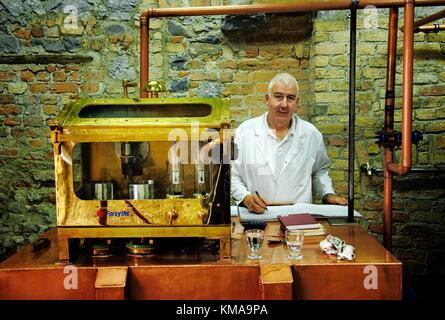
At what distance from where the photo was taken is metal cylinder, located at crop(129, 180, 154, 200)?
1.68m

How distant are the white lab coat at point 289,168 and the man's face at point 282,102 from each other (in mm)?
162

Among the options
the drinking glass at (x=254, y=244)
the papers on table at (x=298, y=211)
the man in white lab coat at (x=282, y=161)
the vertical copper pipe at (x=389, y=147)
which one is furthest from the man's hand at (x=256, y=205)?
the man in white lab coat at (x=282, y=161)

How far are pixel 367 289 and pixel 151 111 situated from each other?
3.24 feet

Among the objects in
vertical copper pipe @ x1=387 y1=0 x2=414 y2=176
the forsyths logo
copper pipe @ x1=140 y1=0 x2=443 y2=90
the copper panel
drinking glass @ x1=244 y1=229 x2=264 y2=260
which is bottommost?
the copper panel

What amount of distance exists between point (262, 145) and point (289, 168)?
0.79 feet

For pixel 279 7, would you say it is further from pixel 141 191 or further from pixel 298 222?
pixel 141 191

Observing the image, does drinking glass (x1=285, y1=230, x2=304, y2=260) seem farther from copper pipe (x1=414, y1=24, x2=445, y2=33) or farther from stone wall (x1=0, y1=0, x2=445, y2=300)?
copper pipe (x1=414, y1=24, x2=445, y2=33)

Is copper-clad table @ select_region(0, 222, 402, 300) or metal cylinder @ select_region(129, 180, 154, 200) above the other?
metal cylinder @ select_region(129, 180, 154, 200)

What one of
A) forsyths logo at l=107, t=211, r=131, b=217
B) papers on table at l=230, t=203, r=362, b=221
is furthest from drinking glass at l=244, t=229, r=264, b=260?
papers on table at l=230, t=203, r=362, b=221

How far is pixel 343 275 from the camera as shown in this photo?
61.1 inches

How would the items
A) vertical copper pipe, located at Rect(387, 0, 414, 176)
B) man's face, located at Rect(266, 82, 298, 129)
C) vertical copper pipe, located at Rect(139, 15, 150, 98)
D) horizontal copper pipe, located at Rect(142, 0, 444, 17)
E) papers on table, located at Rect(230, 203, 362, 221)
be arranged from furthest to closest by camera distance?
man's face, located at Rect(266, 82, 298, 129) < vertical copper pipe, located at Rect(139, 15, 150, 98) < papers on table, located at Rect(230, 203, 362, 221) < horizontal copper pipe, located at Rect(142, 0, 444, 17) < vertical copper pipe, located at Rect(387, 0, 414, 176)

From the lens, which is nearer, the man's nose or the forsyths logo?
the forsyths logo

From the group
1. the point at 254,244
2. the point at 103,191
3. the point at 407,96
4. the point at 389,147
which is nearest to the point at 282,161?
the point at 389,147

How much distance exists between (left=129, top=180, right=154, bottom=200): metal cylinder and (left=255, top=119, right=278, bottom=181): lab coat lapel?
5.34 feet
